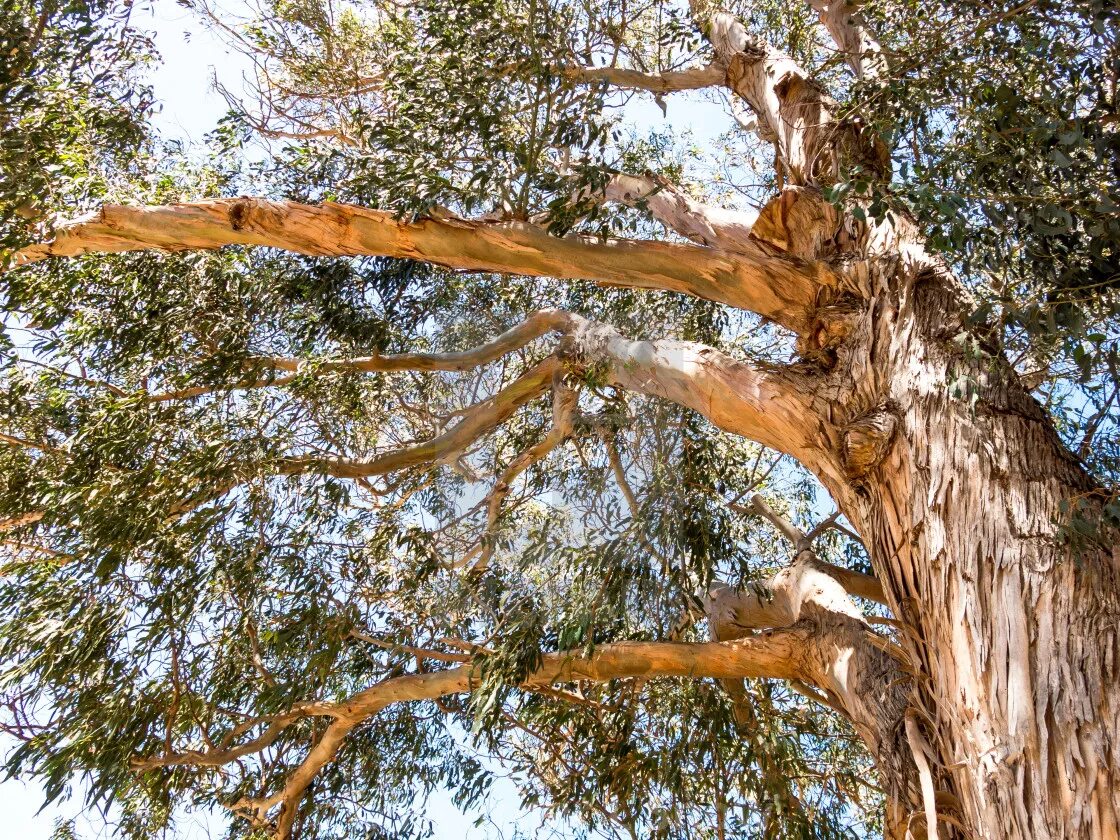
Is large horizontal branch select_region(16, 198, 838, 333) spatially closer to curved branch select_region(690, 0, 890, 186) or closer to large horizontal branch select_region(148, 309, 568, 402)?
curved branch select_region(690, 0, 890, 186)

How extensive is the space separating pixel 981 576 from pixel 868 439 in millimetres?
634

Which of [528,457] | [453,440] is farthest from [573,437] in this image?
[453,440]

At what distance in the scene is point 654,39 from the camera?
679 centimetres

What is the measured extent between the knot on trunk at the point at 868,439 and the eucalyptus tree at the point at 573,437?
0.5 inches

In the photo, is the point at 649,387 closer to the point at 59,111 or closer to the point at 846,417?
the point at 846,417

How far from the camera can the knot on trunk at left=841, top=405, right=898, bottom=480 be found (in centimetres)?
333

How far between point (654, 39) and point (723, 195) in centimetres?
130

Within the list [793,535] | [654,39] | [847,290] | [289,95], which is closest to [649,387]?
[847,290]

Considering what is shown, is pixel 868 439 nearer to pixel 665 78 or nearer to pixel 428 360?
pixel 428 360


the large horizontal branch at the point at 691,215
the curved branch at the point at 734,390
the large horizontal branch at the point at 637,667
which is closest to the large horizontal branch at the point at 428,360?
the large horizontal branch at the point at 691,215

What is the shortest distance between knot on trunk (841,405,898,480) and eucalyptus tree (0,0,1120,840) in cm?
1

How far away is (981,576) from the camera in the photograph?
2.91 metres

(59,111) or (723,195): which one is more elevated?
(723,195)

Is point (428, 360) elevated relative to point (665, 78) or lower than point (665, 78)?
lower
